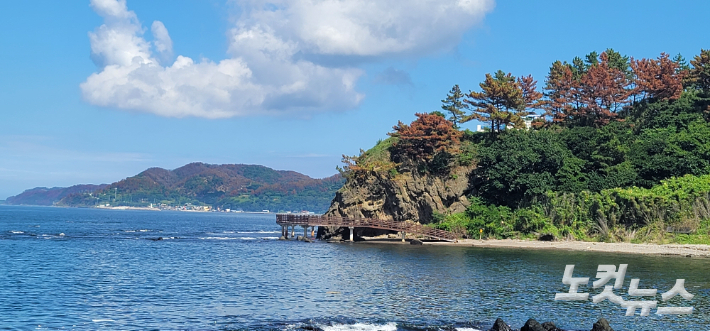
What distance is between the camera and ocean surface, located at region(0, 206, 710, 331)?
29.0 meters

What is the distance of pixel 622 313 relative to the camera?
31.2 metres

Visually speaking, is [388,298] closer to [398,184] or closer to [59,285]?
[59,285]

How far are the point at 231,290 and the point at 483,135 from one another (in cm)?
5780

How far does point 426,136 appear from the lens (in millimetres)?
79938

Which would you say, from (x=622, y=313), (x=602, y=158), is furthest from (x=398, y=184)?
(x=622, y=313)

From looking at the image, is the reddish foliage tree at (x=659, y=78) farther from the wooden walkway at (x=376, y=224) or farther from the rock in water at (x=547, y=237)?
the wooden walkway at (x=376, y=224)

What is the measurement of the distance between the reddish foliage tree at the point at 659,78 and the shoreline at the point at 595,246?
3069 cm

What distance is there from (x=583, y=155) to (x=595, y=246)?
634 inches

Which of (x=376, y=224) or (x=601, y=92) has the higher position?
(x=601, y=92)

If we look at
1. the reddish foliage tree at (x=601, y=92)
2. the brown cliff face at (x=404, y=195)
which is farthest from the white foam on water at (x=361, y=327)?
the reddish foliage tree at (x=601, y=92)

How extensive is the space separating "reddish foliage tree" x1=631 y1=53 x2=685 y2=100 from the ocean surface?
37.1 meters

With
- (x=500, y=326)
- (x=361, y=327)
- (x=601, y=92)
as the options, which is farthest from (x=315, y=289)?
(x=601, y=92)

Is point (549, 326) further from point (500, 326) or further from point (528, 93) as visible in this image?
point (528, 93)

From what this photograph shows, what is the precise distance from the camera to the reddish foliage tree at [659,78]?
86125 millimetres
